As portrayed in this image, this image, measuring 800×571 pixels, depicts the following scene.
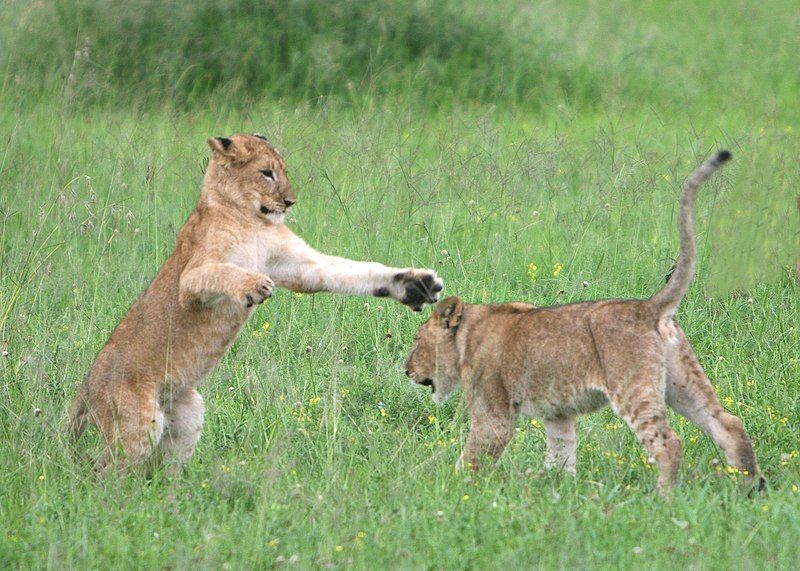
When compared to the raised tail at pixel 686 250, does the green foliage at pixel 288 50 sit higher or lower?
lower

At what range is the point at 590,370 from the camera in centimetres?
511

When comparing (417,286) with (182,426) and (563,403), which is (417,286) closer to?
(563,403)

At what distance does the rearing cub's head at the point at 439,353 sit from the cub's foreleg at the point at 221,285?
92 centimetres

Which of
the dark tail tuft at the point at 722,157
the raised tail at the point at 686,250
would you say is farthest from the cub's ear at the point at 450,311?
the dark tail tuft at the point at 722,157

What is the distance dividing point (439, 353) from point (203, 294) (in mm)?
1092

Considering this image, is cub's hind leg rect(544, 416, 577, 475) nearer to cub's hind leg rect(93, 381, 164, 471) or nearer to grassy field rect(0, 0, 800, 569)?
grassy field rect(0, 0, 800, 569)

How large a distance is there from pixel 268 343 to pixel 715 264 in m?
2.64

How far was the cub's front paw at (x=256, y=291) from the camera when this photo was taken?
5141 mm

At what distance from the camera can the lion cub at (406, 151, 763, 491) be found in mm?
4871

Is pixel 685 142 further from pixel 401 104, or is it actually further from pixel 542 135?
pixel 401 104

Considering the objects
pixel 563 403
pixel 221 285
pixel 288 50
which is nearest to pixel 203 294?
pixel 221 285

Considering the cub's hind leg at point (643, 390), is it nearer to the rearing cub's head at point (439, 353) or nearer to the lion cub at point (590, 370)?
the lion cub at point (590, 370)

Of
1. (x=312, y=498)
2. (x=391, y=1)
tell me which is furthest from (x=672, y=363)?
(x=391, y=1)

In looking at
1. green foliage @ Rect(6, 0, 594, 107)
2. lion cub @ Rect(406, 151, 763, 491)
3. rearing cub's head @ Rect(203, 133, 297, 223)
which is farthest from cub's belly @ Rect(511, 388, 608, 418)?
green foliage @ Rect(6, 0, 594, 107)
